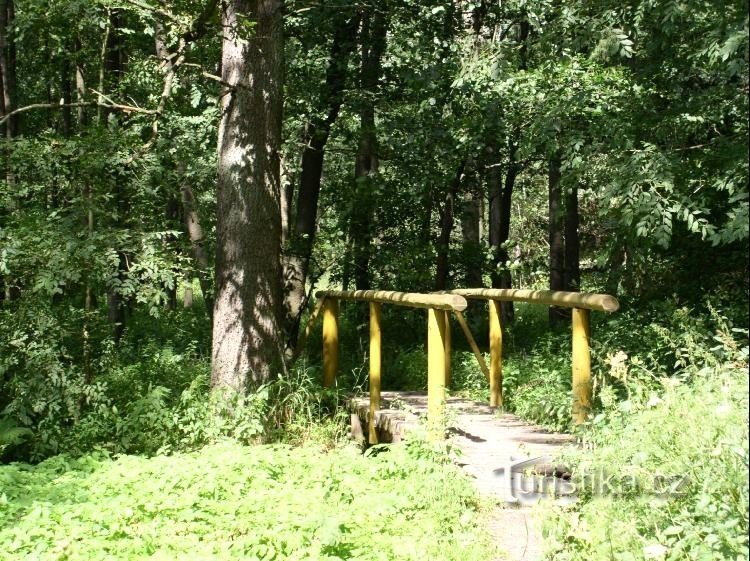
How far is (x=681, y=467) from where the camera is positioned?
13.8 ft

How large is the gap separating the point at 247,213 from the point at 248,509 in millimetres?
4021

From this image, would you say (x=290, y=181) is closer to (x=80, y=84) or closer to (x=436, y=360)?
(x=436, y=360)

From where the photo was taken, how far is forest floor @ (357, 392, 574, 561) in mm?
5148

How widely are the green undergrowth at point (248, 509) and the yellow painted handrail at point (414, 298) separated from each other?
122cm

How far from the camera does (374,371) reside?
8.49 m

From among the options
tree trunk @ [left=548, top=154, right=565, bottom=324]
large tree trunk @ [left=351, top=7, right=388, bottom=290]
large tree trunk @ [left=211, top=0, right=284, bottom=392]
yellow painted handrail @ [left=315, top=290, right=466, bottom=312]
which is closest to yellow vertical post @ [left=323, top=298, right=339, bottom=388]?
yellow painted handrail @ [left=315, top=290, right=466, bottom=312]

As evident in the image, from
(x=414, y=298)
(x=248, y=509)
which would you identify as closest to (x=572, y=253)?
(x=414, y=298)

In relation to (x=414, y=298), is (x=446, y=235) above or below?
above

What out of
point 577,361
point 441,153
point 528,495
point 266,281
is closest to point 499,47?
point 441,153

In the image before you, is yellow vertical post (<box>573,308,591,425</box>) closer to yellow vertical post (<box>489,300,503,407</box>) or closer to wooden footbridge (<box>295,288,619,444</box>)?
wooden footbridge (<box>295,288,619,444</box>)

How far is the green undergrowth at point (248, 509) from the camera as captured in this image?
16.4ft

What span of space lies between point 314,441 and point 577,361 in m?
3.02

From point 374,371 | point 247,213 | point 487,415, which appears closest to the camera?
point 487,415

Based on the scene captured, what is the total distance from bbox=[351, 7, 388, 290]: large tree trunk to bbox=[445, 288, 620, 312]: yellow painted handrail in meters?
4.20
